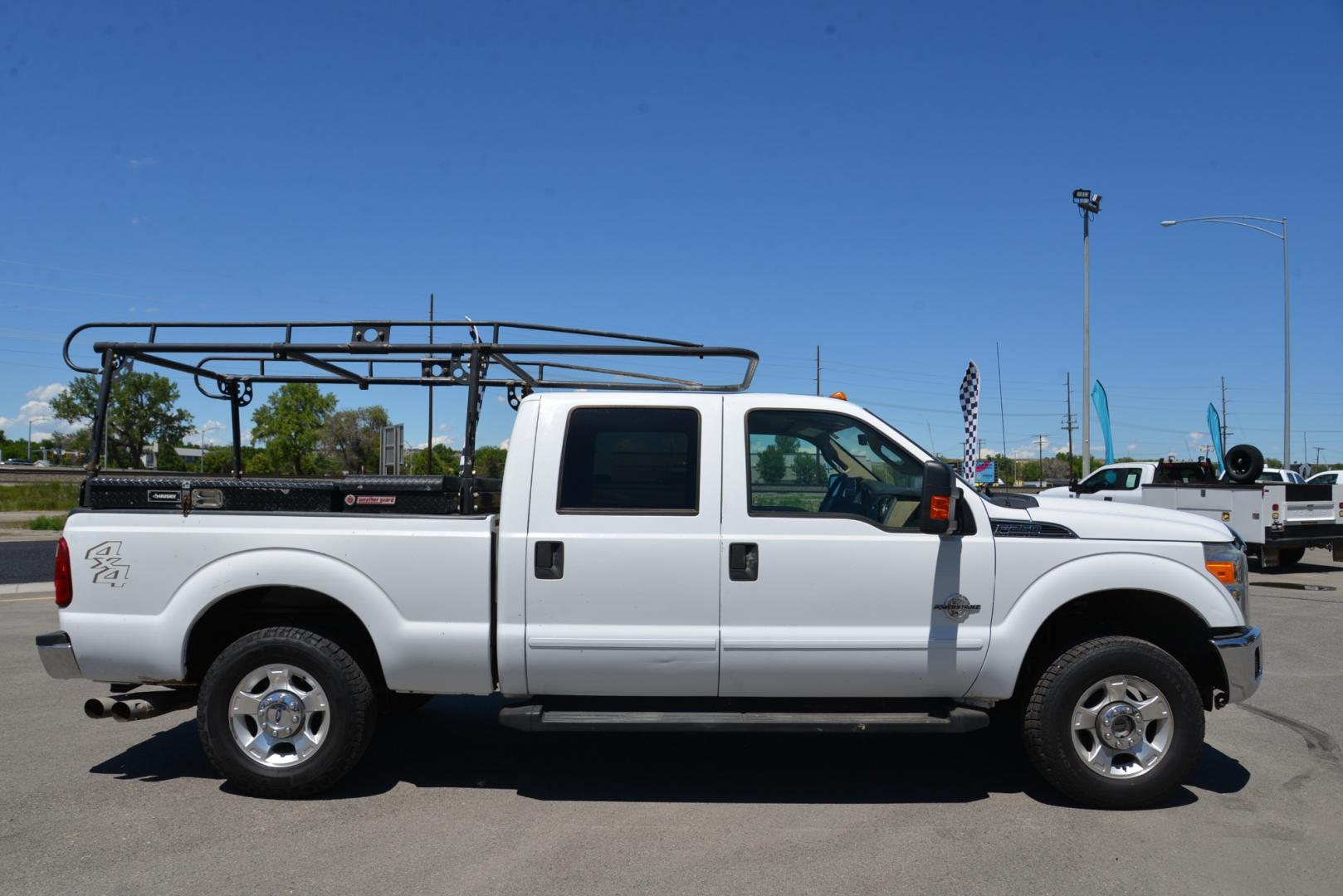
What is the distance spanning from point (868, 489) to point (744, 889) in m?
2.00

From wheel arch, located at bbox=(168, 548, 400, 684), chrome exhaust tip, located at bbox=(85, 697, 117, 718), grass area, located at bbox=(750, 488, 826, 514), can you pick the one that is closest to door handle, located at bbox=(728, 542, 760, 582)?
grass area, located at bbox=(750, 488, 826, 514)

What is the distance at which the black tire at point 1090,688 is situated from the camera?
14.9 ft

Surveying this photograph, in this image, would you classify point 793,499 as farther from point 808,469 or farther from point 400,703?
point 400,703

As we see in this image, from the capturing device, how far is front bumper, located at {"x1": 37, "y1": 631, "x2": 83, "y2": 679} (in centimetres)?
470

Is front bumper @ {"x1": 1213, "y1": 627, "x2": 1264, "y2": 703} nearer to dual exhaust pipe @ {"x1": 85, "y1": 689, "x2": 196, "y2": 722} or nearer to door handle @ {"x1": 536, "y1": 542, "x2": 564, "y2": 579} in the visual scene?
door handle @ {"x1": 536, "y1": 542, "x2": 564, "y2": 579}

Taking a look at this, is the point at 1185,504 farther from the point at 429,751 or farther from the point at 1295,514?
the point at 429,751

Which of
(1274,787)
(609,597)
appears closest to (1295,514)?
(1274,787)

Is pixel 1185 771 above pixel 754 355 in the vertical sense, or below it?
below

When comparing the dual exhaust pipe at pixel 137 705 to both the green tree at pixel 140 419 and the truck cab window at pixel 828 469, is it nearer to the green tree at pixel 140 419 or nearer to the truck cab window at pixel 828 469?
the green tree at pixel 140 419

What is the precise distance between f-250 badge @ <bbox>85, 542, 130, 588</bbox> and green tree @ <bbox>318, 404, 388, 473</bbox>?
200 centimetres

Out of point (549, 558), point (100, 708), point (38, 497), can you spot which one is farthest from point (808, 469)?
point (38, 497)

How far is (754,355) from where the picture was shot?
521 cm

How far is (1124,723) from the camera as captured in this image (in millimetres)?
4566

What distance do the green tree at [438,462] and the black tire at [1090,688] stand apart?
13.0 feet
